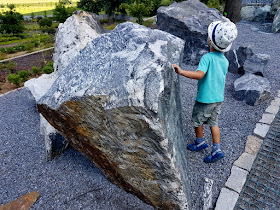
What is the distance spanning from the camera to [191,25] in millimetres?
6188

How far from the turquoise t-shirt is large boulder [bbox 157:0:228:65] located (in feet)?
12.4

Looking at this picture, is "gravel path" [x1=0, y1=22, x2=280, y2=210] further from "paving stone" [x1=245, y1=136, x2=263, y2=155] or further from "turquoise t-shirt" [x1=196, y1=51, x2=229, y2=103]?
"turquoise t-shirt" [x1=196, y1=51, x2=229, y2=103]

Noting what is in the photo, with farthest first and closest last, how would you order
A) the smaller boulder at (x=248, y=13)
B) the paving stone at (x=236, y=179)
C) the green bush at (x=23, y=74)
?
the smaller boulder at (x=248, y=13) < the green bush at (x=23, y=74) < the paving stone at (x=236, y=179)

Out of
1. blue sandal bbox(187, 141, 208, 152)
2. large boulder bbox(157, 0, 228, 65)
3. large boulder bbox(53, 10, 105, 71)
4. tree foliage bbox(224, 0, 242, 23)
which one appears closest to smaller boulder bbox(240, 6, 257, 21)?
tree foliage bbox(224, 0, 242, 23)

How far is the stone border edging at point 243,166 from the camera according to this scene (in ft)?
8.59

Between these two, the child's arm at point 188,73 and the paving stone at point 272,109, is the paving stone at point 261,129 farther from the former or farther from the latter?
the child's arm at point 188,73

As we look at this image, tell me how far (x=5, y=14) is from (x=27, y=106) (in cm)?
1095

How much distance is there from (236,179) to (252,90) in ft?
7.34

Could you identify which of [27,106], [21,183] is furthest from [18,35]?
[21,183]

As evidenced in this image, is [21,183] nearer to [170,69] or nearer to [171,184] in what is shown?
[171,184]

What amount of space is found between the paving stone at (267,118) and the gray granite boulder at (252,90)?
0.38 m

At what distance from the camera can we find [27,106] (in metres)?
4.75

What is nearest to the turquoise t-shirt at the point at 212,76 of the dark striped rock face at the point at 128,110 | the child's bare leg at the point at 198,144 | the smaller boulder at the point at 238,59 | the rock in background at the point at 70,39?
the dark striped rock face at the point at 128,110

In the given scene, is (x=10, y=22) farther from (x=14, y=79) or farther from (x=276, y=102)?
(x=276, y=102)
